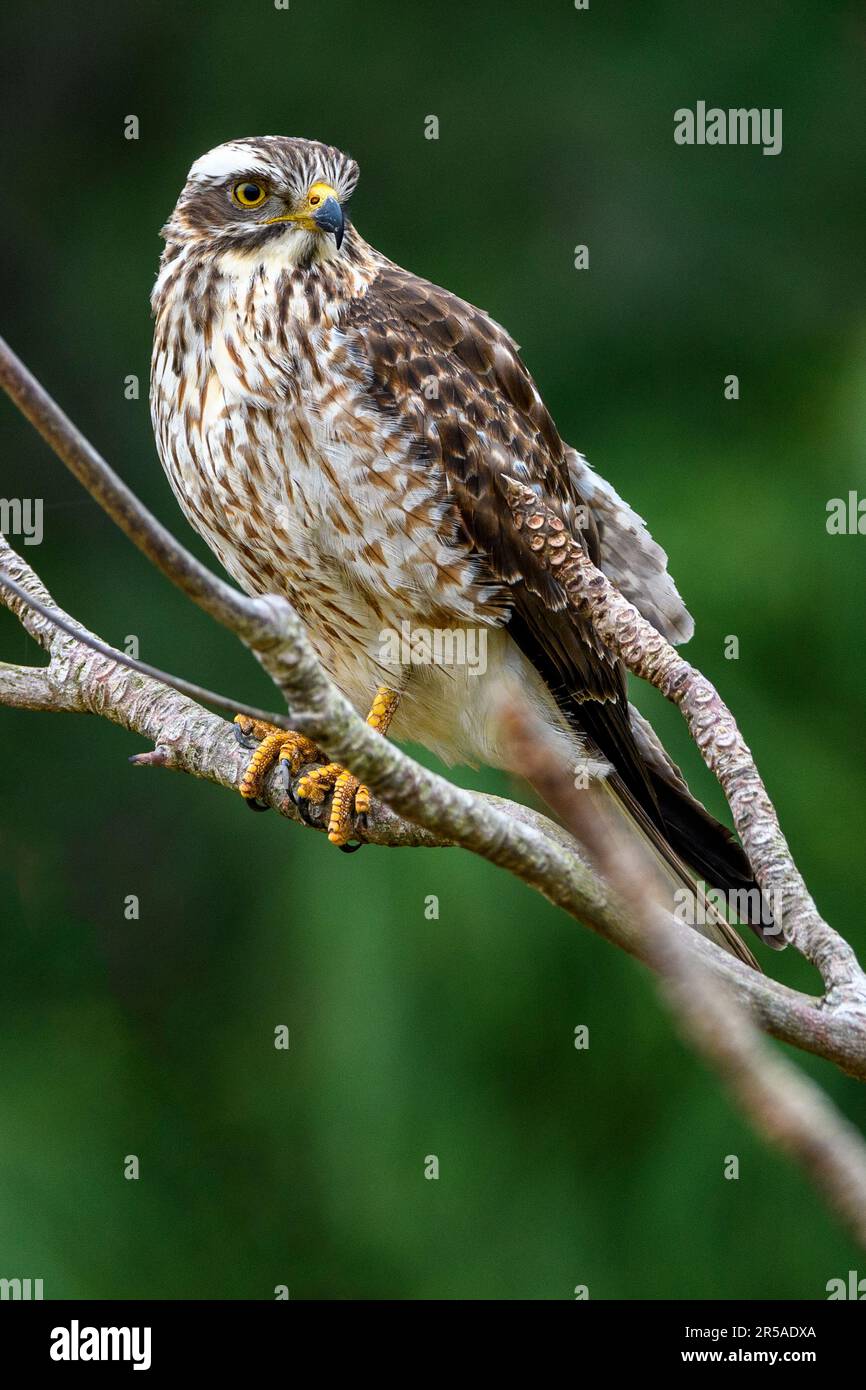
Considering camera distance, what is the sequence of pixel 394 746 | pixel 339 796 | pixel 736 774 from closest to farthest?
pixel 394 746, pixel 736 774, pixel 339 796

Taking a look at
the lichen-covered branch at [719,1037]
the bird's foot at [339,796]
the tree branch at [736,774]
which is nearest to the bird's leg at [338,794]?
the bird's foot at [339,796]

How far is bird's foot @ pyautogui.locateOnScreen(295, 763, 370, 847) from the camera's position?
273 cm

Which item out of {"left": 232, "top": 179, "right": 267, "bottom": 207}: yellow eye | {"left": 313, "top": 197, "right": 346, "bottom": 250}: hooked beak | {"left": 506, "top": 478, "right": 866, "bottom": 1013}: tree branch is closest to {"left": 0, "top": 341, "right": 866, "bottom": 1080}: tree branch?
{"left": 506, "top": 478, "right": 866, "bottom": 1013}: tree branch

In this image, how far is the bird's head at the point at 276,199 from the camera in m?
2.95

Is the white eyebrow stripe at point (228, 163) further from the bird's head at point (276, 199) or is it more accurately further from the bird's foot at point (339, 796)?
the bird's foot at point (339, 796)

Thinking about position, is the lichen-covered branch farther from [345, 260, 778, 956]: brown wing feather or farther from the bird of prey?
[345, 260, 778, 956]: brown wing feather

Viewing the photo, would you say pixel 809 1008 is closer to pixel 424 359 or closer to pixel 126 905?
pixel 424 359

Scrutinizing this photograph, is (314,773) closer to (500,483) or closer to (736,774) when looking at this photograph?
(500,483)

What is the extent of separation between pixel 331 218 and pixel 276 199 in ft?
0.49

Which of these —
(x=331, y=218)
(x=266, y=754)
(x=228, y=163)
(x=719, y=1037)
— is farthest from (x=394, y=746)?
(x=228, y=163)

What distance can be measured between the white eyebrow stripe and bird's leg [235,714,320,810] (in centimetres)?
109

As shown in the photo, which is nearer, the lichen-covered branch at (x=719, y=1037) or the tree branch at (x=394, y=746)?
the lichen-covered branch at (x=719, y=1037)

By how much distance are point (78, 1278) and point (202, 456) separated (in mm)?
2899

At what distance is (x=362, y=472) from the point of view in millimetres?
2838
